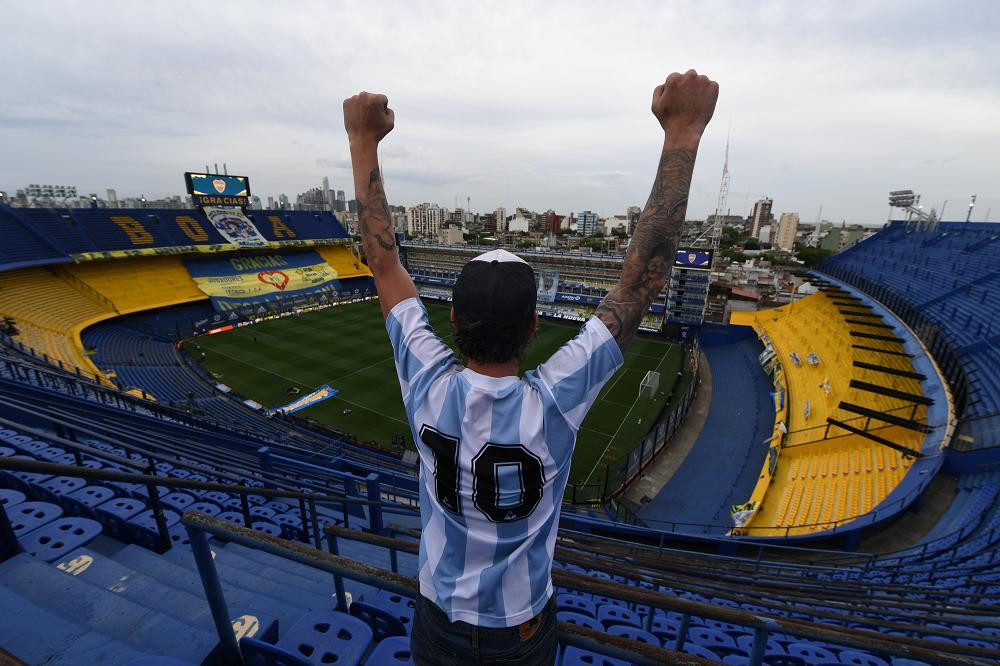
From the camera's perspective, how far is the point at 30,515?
129 inches

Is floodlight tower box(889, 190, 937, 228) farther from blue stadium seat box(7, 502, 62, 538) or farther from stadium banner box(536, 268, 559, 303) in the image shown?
blue stadium seat box(7, 502, 62, 538)

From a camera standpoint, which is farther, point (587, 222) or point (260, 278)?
point (587, 222)

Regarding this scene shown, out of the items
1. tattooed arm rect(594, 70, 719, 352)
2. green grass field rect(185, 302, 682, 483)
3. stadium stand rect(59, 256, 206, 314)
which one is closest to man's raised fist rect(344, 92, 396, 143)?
tattooed arm rect(594, 70, 719, 352)

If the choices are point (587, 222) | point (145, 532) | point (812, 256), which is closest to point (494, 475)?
point (145, 532)

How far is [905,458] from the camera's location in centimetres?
1238

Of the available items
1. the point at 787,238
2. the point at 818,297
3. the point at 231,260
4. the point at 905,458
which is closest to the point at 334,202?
the point at 231,260

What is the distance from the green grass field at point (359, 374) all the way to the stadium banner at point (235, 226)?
32.8 feet

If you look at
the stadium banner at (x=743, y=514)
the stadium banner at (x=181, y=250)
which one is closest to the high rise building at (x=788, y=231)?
the stadium banner at (x=181, y=250)

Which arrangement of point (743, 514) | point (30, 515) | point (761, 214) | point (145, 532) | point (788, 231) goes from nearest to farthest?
point (30, 515)
point (145, 532)
point (743, 514)
point (788, 231)
point (761, 214)

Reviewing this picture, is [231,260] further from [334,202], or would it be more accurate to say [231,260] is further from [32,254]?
[334,202]

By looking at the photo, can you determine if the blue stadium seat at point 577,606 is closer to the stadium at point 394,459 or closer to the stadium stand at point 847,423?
the stadium at point 394,459

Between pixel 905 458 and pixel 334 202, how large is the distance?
16391 centimetres

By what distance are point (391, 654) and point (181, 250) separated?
40.9 m

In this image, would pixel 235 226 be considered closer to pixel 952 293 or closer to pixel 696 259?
pixel 696 259
